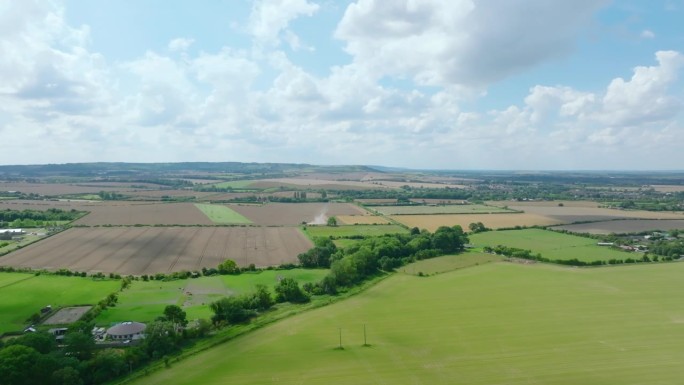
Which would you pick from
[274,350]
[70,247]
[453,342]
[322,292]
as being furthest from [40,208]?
[453,342]

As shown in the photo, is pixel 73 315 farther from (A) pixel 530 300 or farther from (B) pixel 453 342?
(A) pixel 530 300

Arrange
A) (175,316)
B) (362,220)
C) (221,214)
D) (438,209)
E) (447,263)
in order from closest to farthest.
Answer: (175,316) < (447,263) < (362,220) < (221,214) < (438,209)

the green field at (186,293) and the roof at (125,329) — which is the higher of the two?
the roof at (125,329)

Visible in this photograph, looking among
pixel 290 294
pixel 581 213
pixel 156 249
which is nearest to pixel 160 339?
pixel 290 294

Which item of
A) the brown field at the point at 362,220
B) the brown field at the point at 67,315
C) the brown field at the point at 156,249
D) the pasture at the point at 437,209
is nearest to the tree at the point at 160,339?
the brown field at the point at 67,315

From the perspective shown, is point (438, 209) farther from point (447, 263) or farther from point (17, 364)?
point (17, 364)

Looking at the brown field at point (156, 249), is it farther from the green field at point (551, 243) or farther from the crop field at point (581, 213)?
the crop field at point (581, 213)
